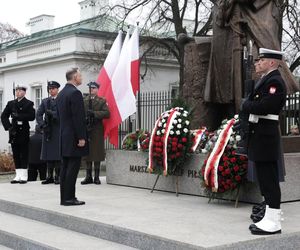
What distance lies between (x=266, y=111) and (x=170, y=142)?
8.94 feet

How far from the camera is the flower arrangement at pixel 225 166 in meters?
6.93

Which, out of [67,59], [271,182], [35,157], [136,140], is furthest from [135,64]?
[67,59]

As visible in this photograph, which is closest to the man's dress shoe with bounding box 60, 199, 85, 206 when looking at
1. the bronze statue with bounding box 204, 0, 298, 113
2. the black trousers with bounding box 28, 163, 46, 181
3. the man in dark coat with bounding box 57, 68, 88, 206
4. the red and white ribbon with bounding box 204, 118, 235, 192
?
the man in dark coat with bounding box 57, 68, 88, 206

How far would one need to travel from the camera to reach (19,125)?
33.9ft

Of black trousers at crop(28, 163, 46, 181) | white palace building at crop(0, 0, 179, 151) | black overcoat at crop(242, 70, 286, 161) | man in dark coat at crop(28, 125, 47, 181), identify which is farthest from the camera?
white palace building at crop(0, 0, 179, 151)

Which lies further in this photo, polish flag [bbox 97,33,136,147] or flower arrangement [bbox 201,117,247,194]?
polish flag [bbox 97,33,136,147]

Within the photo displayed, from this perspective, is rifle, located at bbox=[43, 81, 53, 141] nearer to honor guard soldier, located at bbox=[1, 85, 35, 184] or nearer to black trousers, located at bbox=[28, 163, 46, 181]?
honor guard soldier, located at bbox=[1, 85, 35, 184]

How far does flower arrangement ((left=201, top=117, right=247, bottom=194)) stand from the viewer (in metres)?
6.93

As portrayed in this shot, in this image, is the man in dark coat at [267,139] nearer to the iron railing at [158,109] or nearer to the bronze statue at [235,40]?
the bronze statue at [235,40]

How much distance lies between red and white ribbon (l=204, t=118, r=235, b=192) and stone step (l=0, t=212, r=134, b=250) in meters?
1.61

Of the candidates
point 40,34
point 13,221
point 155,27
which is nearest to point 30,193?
point 13,221

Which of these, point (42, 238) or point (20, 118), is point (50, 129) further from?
point (42, 238)

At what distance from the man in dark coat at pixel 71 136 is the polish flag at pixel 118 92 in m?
2.17

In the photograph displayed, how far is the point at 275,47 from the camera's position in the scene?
26.2 ft
